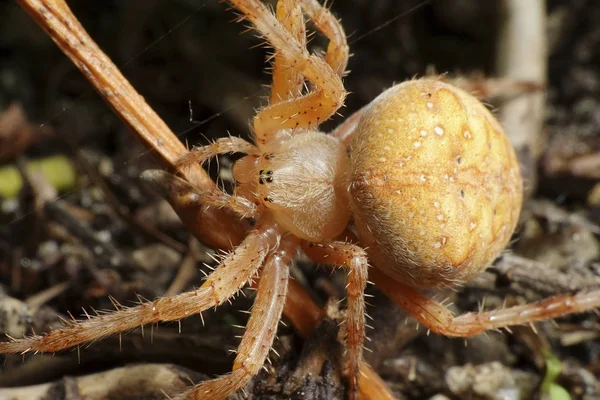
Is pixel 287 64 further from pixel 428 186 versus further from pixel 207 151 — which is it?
pixel 428 186

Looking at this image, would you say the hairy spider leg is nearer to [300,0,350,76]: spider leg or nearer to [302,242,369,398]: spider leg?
[302,242,369,398]: spider leg

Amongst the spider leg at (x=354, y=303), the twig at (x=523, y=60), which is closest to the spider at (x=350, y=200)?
the spider leg at (x=354, y=303)

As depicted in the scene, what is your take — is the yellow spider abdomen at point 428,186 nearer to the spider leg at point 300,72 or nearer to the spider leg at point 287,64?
the spider leg at point 300,72

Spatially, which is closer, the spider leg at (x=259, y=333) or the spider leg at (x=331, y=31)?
the spider leg at (x=259, y=333)

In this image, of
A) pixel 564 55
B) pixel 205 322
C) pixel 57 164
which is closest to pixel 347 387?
pixel 205 322

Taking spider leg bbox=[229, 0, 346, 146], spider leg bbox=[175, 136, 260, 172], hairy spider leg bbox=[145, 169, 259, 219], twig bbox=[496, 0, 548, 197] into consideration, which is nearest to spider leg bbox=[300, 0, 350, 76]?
spider leg bbox=[229, 0, 346, 146]

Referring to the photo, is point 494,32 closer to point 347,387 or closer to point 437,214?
point 437,214

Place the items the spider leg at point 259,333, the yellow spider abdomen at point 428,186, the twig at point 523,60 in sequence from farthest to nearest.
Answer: the twig at point 523,60, the yellow spider abdomen at point 428,186, the spider leg at point 259,333
